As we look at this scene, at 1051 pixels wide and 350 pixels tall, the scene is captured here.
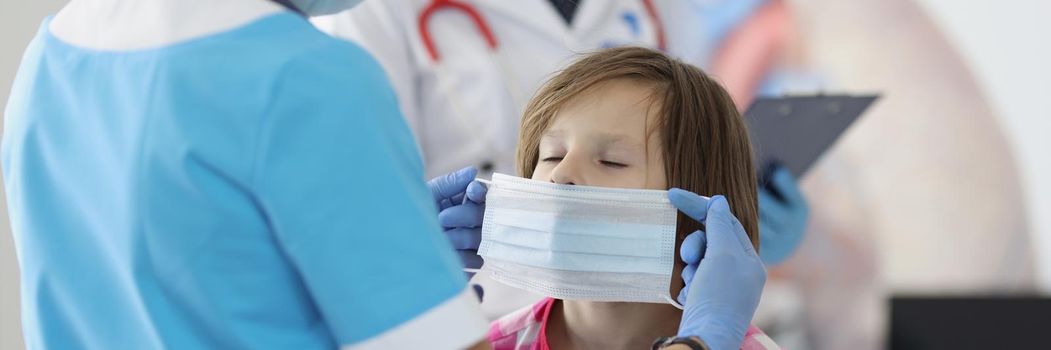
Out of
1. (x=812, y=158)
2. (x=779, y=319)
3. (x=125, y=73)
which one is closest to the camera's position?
(x=125, y=73)

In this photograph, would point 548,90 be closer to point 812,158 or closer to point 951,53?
point 812,158

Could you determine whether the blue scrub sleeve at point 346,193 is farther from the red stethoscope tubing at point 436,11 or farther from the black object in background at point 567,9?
the black object in background at point 567,9

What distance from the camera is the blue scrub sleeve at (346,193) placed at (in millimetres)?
725

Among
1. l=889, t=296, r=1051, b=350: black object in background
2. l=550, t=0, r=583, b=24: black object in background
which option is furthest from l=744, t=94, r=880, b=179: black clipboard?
l=889, t=296, r=1051, b=350: black object in background

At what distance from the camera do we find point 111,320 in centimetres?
80

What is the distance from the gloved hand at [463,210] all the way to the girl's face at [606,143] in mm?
87

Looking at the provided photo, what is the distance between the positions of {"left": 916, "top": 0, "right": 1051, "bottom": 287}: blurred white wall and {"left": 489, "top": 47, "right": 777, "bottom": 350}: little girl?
5.26 feet

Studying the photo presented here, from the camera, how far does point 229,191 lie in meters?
0.74

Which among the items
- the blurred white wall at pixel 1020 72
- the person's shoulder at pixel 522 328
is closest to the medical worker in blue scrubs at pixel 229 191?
the person's shoulder at pixel 522 328

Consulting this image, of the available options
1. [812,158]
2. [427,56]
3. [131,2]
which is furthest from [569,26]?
[131,2]

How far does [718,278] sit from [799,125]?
834mm

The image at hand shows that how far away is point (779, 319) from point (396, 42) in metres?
1.52

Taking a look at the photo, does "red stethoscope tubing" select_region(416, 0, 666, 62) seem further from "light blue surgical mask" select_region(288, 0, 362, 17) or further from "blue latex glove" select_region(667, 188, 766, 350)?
"light blue surgical mask" select_region(288, 0, 362, 17)

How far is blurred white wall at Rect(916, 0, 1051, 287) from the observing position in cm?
267
